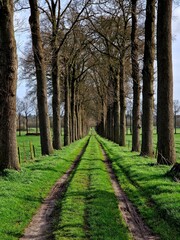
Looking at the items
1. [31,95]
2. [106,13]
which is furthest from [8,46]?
[31,95]

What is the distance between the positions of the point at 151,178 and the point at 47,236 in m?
6.35

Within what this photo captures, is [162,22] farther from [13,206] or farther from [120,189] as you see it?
[13,206]

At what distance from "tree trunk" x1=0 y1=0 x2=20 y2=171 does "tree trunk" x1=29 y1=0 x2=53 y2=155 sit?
6.64m

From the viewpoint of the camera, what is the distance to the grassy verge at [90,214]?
6824mm

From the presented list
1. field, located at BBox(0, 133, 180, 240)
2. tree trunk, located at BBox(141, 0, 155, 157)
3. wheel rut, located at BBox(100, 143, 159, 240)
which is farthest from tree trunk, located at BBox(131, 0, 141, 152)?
wheel rut, located at BBox(100, 143, 159, 240)

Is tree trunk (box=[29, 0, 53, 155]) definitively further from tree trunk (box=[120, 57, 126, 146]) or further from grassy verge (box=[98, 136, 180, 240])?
tree trunk (box=[120, 57, 126, 146])

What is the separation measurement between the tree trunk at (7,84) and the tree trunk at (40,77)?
664 centimetres

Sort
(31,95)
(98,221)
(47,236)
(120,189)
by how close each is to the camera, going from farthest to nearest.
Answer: (31,95) → (120,189) → (98,221) → (47,236)

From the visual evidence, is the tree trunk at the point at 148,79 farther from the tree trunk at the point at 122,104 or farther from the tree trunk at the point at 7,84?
the tree trunk at the point at 122,104

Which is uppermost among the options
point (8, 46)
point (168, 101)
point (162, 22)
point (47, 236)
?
point (162, 22)

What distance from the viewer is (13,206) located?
8.89 metres

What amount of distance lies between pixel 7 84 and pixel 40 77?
7915 mm

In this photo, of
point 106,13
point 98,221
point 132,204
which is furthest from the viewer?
point 106,13

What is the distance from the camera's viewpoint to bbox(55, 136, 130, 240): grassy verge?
6.82 m
